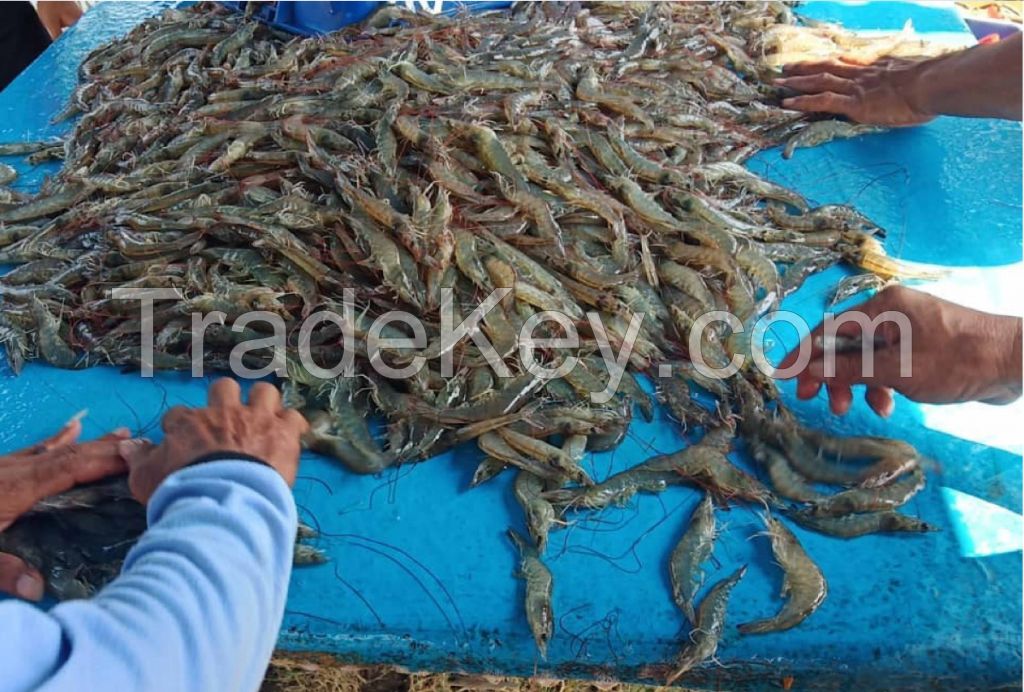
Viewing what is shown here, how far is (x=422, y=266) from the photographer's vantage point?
3.03m

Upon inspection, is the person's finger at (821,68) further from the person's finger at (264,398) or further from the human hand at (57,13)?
the human hand at (57,13)

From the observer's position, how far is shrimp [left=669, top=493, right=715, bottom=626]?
238cm

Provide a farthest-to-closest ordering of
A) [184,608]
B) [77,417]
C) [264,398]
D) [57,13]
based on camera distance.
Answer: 1. [57,13]
2. [77,417]
3. [264,398]
4. [184,608]

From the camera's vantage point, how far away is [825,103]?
430 centimetres

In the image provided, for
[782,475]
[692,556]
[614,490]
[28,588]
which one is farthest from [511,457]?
[28,588]

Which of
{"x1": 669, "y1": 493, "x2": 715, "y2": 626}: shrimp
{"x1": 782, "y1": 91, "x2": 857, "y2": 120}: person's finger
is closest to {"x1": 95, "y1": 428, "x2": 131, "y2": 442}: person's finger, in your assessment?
{"x1": 669, "y1": 493, "x2": 715, "y2": 626}: shrimp

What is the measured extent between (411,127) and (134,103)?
2155 millimetres

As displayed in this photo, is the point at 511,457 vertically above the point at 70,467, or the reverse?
the point at 70,467

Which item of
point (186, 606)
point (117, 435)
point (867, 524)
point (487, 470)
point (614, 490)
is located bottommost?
point (867, 524)

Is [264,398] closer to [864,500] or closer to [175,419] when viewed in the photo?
[175,419]

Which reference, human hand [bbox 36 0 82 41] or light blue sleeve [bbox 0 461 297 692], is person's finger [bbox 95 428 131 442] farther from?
human hand [bbox 36 0 82 41]

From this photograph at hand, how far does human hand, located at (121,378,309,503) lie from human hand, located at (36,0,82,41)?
21.6 feet

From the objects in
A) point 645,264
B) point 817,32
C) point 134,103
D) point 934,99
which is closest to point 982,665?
point 645,264

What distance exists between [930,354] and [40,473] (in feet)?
9.94
